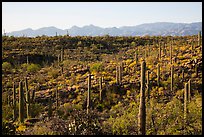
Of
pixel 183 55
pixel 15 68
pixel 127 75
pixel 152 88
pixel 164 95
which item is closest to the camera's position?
pixel 164 95

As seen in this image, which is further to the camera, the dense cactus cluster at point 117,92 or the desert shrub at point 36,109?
the desert shrub at point 36,109

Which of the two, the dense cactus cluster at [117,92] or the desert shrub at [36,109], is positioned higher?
the dense cactus cluster at [117,92]

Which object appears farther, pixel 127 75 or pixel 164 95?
pixel 127 75

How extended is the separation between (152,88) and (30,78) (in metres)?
11.3

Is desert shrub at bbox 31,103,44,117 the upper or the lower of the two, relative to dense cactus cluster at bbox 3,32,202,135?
lower

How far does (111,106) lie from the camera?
18375 millimetres

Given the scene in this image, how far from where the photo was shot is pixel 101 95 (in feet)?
62.4

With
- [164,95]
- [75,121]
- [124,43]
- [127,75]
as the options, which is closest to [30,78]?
[127,75]

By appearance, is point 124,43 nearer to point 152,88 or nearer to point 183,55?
point 183,55

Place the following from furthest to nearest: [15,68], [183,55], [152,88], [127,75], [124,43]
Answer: [124,43], [15,68], [183,55], [127,75], [152,88]

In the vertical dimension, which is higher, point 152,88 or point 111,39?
point 111,39

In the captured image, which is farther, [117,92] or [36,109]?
[117,92]

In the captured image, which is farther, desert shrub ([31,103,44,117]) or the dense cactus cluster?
desert shrub ([31,103,44,117])

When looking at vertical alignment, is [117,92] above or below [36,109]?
above
